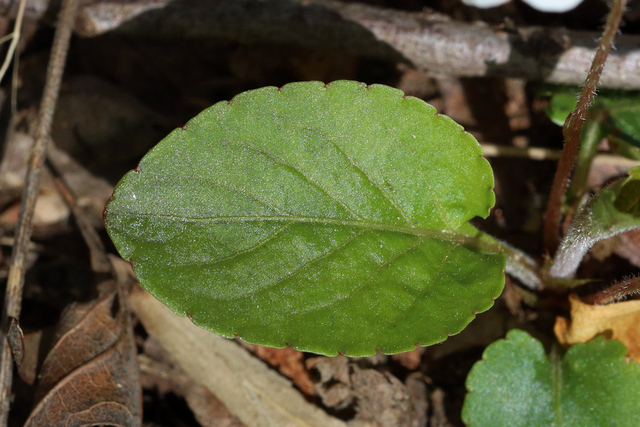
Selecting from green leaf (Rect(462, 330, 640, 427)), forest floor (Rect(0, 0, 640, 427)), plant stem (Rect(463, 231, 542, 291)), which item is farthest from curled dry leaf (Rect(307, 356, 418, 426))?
plant stem (Rect(463, 231, 542, 291))

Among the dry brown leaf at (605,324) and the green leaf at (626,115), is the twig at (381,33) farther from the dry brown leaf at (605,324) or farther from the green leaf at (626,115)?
the dry brown leaf at (605,324)

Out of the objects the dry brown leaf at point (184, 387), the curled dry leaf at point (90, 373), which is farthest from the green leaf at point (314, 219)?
the dry brown leaf at point (184, 387)

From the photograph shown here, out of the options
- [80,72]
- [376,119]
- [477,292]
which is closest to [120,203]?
[376,119]

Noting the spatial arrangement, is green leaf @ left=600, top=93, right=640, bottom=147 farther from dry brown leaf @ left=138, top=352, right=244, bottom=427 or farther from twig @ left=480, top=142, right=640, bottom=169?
dry brown leaf @ left=138, top=352, right=244, bottom=427

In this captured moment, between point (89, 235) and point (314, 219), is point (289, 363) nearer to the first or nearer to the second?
point (314, 219)

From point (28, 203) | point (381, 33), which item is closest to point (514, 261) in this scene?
point (381, 33)

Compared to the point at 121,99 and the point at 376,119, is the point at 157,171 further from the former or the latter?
the point at 121,99

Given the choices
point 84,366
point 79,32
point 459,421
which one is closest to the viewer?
point 84,366
